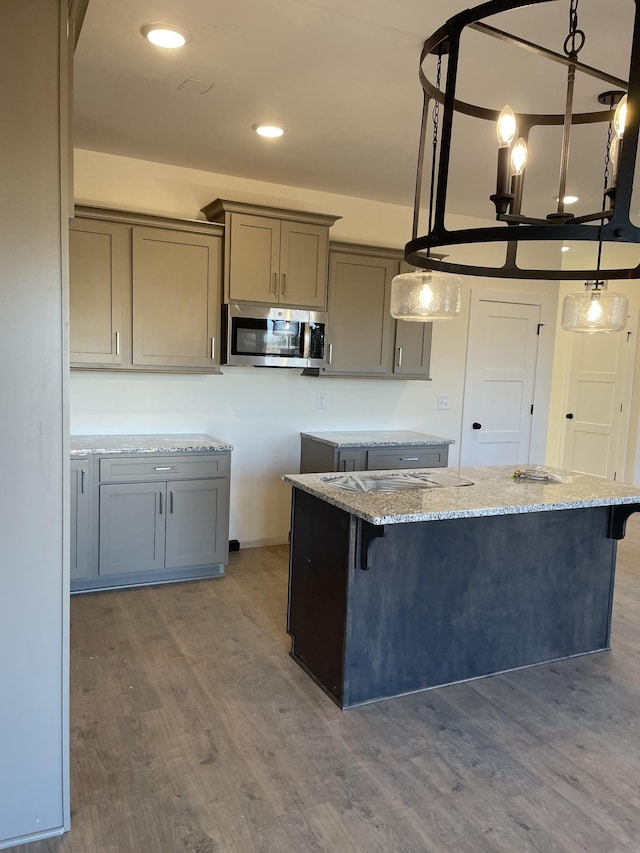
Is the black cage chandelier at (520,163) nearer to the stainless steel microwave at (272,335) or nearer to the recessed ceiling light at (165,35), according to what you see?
the recessed ceiling light at (165,35)

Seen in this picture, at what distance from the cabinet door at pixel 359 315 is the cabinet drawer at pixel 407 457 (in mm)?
654

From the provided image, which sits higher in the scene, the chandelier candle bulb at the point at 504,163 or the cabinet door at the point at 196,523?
the chandelier candle bulb at the point at 504,163

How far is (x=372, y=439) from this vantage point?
15.1 ft

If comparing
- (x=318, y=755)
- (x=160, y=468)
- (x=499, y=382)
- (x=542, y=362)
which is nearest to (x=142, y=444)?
(x=160, y=468)

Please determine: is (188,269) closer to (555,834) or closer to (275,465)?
(275,465)

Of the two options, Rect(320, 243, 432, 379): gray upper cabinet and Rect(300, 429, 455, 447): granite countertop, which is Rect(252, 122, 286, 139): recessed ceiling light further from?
Rect(300, 429, 455, 447): granite countertop

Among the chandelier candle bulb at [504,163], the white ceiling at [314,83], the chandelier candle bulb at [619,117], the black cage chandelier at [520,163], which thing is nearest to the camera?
the black cage chandelier at [520,163]

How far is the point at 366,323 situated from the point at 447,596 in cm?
247

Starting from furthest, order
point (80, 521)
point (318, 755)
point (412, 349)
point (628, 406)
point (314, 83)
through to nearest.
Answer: point (628, 406) < point (412, 349) < point (80, 521) < point (314, 83) < point (318, 755)

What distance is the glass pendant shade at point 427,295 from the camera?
2.60m

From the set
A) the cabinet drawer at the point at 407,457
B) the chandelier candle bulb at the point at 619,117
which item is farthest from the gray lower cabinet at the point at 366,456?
the chandelier candle bulb at the point at 619,117

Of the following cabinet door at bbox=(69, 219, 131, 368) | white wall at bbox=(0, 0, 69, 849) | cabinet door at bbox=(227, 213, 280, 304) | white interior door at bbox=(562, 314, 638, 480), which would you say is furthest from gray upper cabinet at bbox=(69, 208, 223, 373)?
white interior door at bbox=(562, 314, 638, 480)

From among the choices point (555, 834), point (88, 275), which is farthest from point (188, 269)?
point (555, 834)

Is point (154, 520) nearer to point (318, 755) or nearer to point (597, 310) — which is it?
point (318, 755)
